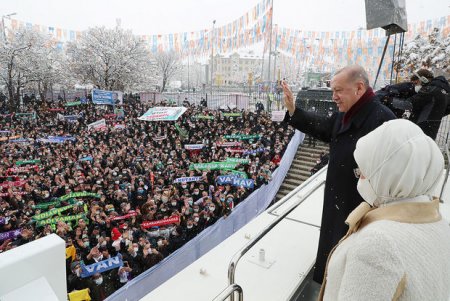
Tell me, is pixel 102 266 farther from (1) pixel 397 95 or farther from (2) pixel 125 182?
(1) pixel 397 95

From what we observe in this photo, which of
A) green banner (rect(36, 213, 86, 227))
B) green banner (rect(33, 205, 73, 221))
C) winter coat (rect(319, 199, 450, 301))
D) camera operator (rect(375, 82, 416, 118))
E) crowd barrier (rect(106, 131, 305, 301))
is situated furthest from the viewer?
green banner (rect(33, 205, 73, 221))

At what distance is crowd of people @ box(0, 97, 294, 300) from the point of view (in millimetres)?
6570

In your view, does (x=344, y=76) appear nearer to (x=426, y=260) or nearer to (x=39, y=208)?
(x=426, y=260)

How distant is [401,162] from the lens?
889mm

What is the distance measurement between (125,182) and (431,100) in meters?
9.37

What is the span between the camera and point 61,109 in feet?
76.3

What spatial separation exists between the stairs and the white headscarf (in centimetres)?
1161

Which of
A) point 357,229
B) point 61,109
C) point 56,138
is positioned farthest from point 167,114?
point 357,229

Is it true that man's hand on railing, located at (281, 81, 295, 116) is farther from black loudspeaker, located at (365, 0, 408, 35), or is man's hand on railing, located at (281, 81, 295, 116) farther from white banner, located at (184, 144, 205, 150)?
white banner, located at (184, 144, 205, 150)

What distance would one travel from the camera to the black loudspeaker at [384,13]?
11.9 feet

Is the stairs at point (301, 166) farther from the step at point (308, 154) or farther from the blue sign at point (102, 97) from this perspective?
the blue sign at point (102, 97)

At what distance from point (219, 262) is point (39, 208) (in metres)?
8.52

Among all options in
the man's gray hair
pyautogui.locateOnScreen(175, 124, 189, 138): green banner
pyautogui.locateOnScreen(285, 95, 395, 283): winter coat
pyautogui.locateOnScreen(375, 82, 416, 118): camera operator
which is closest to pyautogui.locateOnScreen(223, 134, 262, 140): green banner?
pyautogui.locateOnScreen(175, 124, 189, 138): green banner

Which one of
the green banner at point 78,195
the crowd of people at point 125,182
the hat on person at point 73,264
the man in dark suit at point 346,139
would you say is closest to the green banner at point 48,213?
the crowd of people at point 125,182
